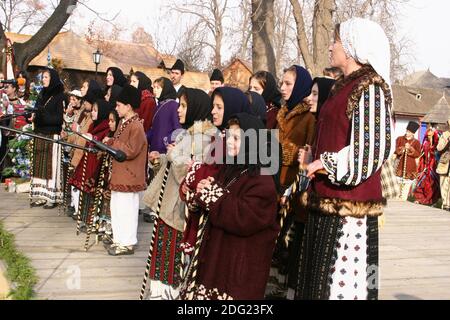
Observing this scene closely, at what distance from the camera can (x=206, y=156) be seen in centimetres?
423

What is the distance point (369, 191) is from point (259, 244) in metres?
0.76

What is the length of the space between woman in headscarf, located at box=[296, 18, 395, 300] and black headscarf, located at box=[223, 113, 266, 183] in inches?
16.3

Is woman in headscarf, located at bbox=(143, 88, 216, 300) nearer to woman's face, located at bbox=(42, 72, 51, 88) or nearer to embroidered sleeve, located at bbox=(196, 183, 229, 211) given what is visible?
embroidered sleeve, located at bbox=(196, 183, 229, 211)

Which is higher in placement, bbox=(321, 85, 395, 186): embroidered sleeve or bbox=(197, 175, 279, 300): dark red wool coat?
bbox=(321, 85, 395, 186): embroidered sleeve

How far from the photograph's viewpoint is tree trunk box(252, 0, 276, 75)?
15.6m

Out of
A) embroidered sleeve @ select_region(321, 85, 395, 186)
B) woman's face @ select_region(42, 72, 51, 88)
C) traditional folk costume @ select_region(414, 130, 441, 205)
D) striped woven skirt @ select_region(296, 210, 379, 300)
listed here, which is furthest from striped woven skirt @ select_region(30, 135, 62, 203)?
traditional folk costume @ select_region(414, 130, 441, 205)

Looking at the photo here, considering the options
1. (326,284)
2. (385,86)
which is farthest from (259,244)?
(385,86)

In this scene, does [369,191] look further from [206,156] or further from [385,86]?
[206,156]

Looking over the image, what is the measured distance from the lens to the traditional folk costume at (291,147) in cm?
475

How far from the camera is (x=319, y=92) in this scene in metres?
4.42

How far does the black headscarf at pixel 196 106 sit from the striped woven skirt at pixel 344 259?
1826 mm

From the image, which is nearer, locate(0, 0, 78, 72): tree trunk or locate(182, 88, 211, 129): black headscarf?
locate(182, 88, 211, 129): black headscarf

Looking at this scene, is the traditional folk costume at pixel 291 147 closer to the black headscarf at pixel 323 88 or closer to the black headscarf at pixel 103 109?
the black headscarf at pixel 323 88

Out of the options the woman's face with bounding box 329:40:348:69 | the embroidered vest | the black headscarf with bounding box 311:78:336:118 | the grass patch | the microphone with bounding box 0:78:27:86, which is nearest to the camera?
the embroidered vest
